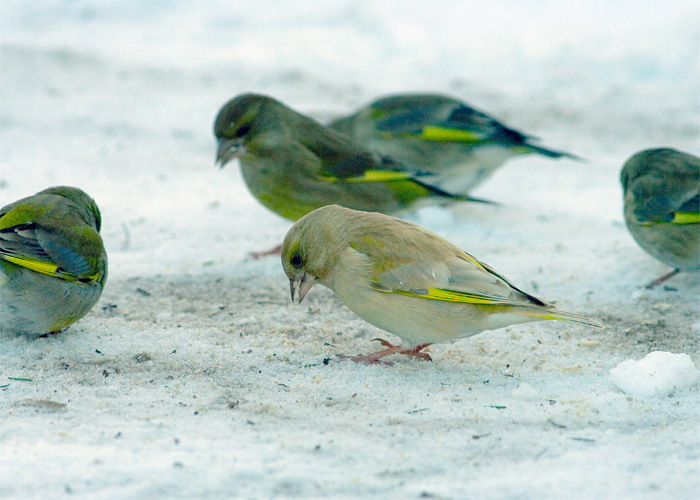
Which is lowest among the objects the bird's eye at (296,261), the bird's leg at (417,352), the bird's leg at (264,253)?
the bird's leg at (264,253)

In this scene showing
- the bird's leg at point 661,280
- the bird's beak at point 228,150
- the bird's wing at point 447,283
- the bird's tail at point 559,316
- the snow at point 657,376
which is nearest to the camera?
the snow at point 657,376

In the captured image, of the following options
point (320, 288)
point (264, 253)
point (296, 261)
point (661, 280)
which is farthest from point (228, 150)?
point (661, 280)

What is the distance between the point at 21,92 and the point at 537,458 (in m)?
7.07

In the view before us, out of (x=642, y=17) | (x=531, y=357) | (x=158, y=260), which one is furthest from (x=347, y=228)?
(x=642, y=17)

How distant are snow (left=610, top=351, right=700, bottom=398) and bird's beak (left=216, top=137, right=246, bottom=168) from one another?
309 centimetres

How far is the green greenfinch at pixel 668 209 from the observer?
14.9ft

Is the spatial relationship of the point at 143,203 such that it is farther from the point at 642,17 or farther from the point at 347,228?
the point at 642,17

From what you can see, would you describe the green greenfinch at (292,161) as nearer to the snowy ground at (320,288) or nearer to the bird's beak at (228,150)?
the bird's beak at (228,150)

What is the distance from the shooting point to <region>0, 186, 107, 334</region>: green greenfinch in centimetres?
348

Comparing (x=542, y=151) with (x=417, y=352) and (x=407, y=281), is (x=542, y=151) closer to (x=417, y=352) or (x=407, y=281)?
(x=417, y=352)

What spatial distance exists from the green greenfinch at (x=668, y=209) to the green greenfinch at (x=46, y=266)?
10.8ft

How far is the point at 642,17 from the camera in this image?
34.1 feet

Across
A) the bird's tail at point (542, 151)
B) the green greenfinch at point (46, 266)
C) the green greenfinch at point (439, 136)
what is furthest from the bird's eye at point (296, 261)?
the bird's tail at point (542, 151)

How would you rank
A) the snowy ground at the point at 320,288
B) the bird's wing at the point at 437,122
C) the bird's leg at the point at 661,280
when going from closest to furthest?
the snowy ground at the point at 320,288, the bird's leg at the point at 661,280, the bird's wing at the point at 437,122
